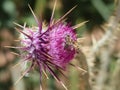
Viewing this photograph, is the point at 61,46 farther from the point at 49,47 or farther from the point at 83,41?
the point at 83,41

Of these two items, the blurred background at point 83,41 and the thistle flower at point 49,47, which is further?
the blurred background at point 83,41

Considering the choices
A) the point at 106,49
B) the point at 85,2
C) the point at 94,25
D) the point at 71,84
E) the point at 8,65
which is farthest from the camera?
the point at 94,25

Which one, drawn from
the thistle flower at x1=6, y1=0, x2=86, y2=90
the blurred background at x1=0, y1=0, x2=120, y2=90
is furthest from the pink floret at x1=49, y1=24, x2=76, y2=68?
the blurred background at x1=0, y1=0, x2=120, y2=90

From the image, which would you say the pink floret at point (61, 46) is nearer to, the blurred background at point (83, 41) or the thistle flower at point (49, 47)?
the thistle flower at point (49, 47)

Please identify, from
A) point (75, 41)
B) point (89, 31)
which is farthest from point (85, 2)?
point (75, 41)

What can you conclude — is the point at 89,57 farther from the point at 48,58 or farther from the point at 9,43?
the point at 9,43

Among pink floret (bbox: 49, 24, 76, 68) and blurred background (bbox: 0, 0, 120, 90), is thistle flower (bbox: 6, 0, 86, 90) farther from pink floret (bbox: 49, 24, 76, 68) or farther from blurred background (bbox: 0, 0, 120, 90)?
blurred background (bbox: 0, 0, 120, 90)

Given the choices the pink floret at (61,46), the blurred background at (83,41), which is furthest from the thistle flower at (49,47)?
the blurred background at (83,41)
